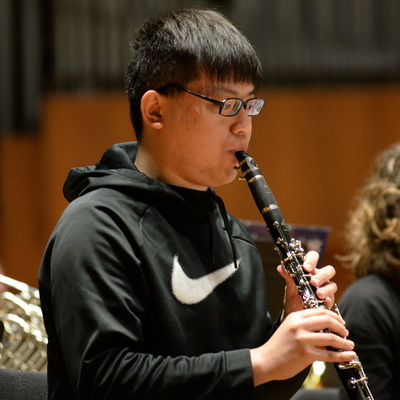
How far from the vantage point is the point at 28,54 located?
4645 mm

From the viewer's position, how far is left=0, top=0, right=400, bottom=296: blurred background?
4.55m

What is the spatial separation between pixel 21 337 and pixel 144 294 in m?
0.91

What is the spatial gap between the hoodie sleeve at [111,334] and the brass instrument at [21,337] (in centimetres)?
80

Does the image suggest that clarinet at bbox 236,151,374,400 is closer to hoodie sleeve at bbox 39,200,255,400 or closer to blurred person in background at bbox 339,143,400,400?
hoodie sleeve at bbox 39,200,255,400

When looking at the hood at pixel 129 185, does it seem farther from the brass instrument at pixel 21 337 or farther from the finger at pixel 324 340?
the brass instrument at pixel 21 337

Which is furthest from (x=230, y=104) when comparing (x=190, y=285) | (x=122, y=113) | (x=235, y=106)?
(x=122, y=113)

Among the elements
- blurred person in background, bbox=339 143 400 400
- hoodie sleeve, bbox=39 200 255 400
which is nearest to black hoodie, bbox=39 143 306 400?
hoodie sleeve, bbox=39 200 255 400

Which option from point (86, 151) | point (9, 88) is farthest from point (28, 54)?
point (86, 151)

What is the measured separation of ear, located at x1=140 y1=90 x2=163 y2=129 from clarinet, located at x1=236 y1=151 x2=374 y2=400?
0.55 ft

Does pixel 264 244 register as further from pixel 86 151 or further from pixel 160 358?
pixel 86 151

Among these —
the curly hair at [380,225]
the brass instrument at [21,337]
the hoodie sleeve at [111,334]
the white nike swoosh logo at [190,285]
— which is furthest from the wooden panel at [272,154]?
the hoodie sleeve at [111,334]

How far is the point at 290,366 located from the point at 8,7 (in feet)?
12.9

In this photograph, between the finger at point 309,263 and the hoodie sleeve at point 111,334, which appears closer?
the hoodie sleeve at point 111,334

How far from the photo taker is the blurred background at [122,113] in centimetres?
455
